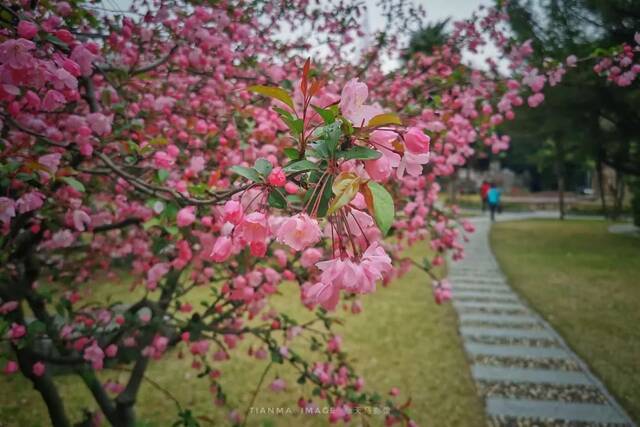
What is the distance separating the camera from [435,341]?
156 inches

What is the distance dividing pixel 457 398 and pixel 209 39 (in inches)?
117

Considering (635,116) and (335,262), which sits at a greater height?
(635,116)

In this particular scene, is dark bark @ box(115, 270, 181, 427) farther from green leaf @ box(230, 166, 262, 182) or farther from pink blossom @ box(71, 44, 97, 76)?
green leaf @ box(230, 166, 262, 182)

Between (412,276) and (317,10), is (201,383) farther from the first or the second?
(412,276)

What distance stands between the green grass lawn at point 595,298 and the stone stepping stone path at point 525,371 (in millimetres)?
109

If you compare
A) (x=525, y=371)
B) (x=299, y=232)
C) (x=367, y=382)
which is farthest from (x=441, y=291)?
(x=299, y=232)

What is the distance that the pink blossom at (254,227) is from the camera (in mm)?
706

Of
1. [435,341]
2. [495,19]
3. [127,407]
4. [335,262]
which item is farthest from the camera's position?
[435,341]

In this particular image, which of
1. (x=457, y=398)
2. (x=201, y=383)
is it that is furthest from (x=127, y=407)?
(x=457, y=398)

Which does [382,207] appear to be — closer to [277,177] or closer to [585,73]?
[277,177]

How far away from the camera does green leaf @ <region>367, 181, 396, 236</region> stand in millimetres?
561

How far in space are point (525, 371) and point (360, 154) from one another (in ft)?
11.0

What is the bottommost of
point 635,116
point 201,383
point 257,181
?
point 201,383

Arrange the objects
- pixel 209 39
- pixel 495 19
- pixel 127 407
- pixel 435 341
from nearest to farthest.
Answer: pixel 209 39, pixel 127 407, pixel 495 19, pixel 435 341
